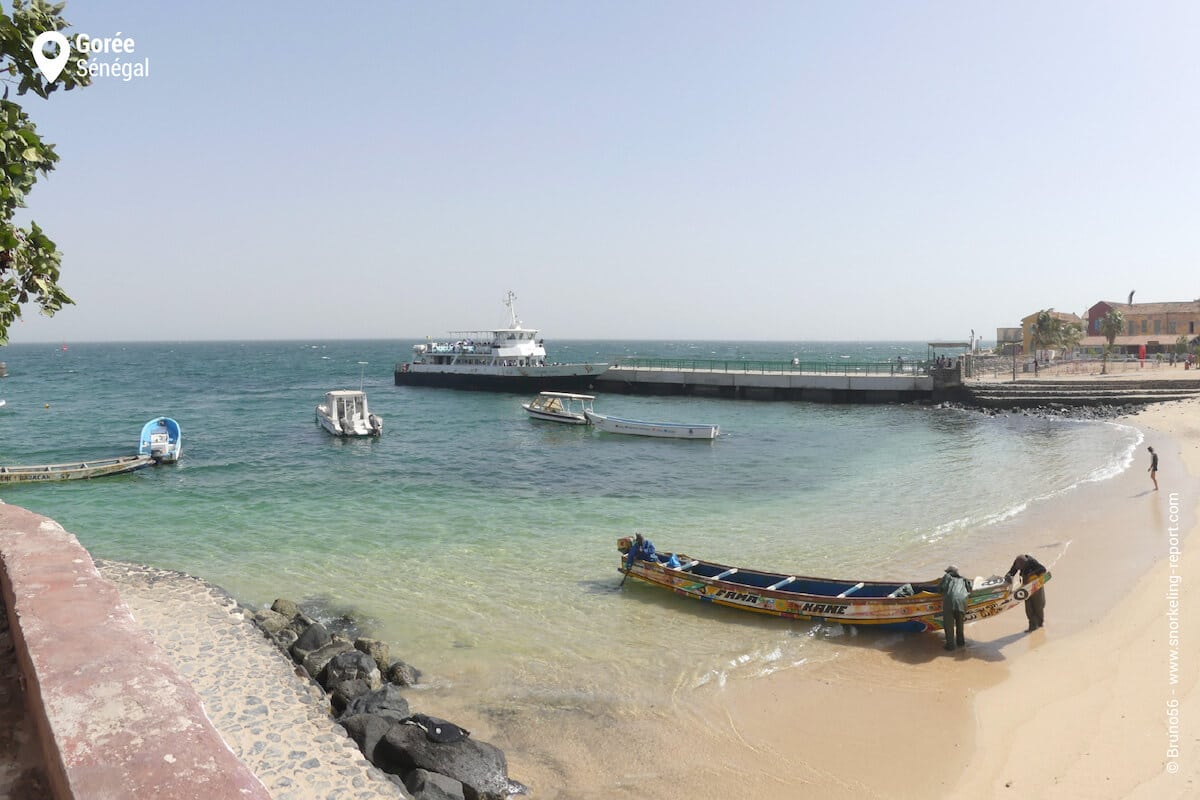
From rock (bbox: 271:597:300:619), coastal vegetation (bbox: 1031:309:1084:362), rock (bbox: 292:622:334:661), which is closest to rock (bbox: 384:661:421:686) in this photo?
rock (bbox: 292:622:334:661)

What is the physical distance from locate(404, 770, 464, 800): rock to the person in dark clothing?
1029 cm

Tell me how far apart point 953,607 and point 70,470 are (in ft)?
103

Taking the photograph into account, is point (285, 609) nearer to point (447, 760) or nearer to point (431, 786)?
point (447, 760)

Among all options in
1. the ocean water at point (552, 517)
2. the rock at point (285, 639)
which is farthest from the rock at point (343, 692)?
the ocean water at point (552, 517)

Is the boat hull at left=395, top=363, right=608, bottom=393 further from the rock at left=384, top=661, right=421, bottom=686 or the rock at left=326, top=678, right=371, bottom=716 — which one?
the rock at left=326, top=678, right=371, bottom=716

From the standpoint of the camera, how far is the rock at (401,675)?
11.2m

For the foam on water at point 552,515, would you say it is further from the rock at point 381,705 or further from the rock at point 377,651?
the rock at point 381,705

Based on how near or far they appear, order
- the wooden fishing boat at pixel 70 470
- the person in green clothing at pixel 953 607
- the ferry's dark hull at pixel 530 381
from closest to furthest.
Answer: the person in green clothing at pixel 953 607
the wooden fishing boat at pixel 70 470
the ferry's dark hull at pixel 530 381

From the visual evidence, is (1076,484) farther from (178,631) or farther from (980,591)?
(178,631)

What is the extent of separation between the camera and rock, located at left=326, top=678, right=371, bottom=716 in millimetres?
9797

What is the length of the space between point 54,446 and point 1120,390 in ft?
205

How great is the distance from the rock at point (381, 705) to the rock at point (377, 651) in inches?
54.2

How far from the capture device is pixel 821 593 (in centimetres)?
1360

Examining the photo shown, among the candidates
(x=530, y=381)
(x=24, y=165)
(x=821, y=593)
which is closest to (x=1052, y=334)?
(x=530, y=381)
